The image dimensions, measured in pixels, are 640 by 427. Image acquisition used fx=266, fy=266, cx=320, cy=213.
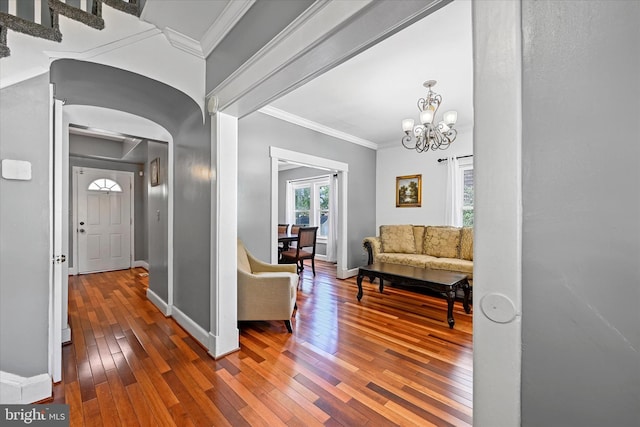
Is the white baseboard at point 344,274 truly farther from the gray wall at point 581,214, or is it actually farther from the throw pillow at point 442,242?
the gray wall at point 581,214

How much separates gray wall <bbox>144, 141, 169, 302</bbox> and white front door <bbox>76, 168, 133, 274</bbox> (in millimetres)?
2356

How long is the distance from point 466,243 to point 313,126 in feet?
9.86

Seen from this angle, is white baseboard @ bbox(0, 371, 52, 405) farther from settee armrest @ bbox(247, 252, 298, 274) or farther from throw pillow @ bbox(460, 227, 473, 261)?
throw pillow @ bbox(460, 227, 473, 261)

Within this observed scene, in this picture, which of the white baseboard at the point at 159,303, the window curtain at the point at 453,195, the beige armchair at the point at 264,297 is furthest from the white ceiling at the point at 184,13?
the window curtain at the point at 453,195

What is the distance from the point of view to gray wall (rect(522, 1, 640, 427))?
588 mm

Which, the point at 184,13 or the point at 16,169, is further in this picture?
the point at 184,13

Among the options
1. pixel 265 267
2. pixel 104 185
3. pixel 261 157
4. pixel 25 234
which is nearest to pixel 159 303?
pixel 265 267

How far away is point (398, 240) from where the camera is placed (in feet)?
15.5

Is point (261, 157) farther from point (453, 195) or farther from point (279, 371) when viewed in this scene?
point (453, 195)

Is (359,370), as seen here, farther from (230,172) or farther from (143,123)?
(143,123)

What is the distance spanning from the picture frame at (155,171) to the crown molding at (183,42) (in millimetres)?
1872

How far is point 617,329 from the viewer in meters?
0.60

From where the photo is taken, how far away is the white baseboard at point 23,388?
1.55 m

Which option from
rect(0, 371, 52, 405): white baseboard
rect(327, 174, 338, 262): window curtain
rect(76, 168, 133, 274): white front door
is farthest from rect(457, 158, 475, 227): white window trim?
rect(76, 168, 133, 274): white front door
